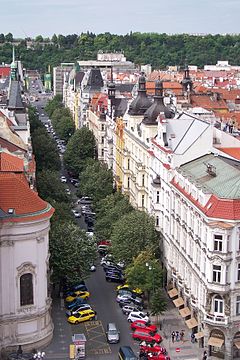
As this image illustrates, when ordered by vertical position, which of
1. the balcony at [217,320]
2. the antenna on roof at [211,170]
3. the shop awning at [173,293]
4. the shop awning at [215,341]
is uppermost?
the antenna on roof at [211,170]

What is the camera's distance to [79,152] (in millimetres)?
153125

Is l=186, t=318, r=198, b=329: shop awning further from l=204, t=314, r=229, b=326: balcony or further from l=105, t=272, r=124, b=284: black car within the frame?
l=105, t=272, r=124, b=284: black car

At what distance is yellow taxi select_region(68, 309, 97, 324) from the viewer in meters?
79.0

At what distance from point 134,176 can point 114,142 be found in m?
24.0

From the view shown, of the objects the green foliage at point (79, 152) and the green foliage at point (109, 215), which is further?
the green foliage at point (79, 152)

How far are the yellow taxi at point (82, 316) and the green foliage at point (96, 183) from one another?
43642 millimetres

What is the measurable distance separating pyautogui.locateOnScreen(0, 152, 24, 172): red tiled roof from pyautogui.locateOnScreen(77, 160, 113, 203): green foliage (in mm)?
35856

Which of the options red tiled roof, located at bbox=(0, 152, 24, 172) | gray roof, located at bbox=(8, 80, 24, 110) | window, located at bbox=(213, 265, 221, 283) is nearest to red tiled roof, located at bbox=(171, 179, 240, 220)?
window, located at bbox=(213, 265, 221, 283)

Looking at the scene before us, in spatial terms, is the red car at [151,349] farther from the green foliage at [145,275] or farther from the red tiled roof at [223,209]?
the red tiled roof at [223,209]

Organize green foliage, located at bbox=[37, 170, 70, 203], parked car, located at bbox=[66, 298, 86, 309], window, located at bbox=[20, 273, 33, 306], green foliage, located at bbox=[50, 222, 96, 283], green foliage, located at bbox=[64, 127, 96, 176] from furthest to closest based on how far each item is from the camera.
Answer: green foliage, located at bbox=[64, 127, 96, 176], green foliage, located at bbox=[37, 170, 70, 203], green foliage, located at bbox=[50, 222, 96, 283], parked car, located at bbox=[66, 298, 86, 309], window, located at bbox=[20, 273, 33, 306]

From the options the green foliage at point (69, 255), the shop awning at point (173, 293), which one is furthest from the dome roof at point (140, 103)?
the shop awning at point (173, 293)

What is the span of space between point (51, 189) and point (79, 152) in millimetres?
41396

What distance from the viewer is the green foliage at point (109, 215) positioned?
102 metres

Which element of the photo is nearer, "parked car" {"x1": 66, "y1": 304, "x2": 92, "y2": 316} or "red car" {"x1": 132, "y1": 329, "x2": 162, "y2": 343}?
"red car" {"x1": 132, "y1": 329, "x2": 162, "y2": 343}
